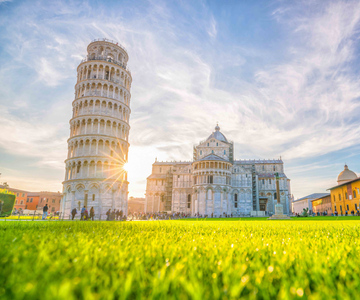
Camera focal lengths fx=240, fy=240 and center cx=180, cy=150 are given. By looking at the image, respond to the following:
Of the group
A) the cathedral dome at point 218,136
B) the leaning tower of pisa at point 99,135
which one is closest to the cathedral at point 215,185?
the cathedral dome at point 218,136

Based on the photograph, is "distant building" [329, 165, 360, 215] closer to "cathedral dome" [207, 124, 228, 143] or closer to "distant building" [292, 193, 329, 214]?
"cathedral dome" [207, 124, 228, 143]

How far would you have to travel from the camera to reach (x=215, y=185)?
4906cm

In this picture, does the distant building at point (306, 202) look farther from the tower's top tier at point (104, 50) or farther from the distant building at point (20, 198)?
the distant building at point (20, 198)

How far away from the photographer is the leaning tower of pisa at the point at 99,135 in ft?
109

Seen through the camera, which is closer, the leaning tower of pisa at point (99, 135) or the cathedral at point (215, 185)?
the leaning tower of pisa at point (99, 135)

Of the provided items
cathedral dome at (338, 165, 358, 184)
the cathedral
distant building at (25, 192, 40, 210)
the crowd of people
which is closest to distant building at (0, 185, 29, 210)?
distant building at (25, 192, 40, 210)

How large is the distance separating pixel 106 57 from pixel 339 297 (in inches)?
1686

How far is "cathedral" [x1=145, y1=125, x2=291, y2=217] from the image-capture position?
4928cm

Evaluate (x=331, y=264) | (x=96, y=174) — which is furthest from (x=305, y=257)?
(x=96, y=174)

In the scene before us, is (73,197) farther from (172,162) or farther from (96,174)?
(172,162)

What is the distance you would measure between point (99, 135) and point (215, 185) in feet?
83.8

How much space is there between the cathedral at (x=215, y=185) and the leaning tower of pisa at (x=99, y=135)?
1891cm

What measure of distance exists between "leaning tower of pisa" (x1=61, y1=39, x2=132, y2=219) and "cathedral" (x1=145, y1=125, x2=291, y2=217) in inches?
744

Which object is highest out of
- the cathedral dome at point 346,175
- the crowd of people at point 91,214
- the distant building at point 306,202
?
the cathedral dome at point 346,175
